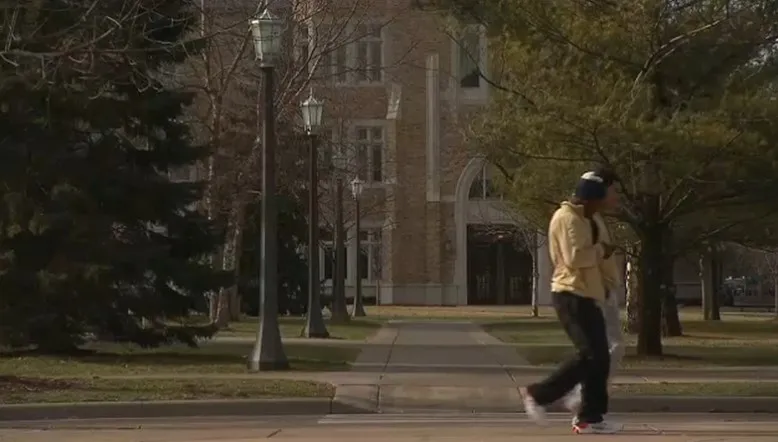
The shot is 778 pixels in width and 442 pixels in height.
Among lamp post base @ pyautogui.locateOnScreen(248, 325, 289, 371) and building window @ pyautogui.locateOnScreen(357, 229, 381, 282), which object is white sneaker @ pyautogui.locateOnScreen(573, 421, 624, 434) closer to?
lamp post base @ pyautogui.locateOnScreen(248, 325, 289, 371)

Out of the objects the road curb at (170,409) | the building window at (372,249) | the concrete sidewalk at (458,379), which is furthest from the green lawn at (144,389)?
the building window at (372,249)

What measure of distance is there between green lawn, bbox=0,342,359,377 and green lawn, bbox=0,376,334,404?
1615mm

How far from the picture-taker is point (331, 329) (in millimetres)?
35812

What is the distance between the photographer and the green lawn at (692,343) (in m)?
22.7

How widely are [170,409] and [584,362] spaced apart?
6.36 m

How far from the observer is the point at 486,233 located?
61219 mm

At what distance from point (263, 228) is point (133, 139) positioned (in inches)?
171

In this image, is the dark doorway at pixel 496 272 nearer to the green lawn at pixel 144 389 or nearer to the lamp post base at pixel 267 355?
the lamp post base at pixel 267 355

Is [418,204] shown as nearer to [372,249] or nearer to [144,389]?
[372,249]

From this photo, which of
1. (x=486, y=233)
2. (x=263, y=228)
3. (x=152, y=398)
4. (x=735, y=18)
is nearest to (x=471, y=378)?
(x=263, y=228)

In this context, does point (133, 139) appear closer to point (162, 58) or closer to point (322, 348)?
point (162, 58)

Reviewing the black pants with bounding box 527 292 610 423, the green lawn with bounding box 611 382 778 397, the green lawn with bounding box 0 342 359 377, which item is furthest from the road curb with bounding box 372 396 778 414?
the black pants with bounding box 527 292 610 423

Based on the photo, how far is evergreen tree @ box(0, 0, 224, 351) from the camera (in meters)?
21.7

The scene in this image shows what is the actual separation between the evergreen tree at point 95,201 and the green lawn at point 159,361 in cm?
50
